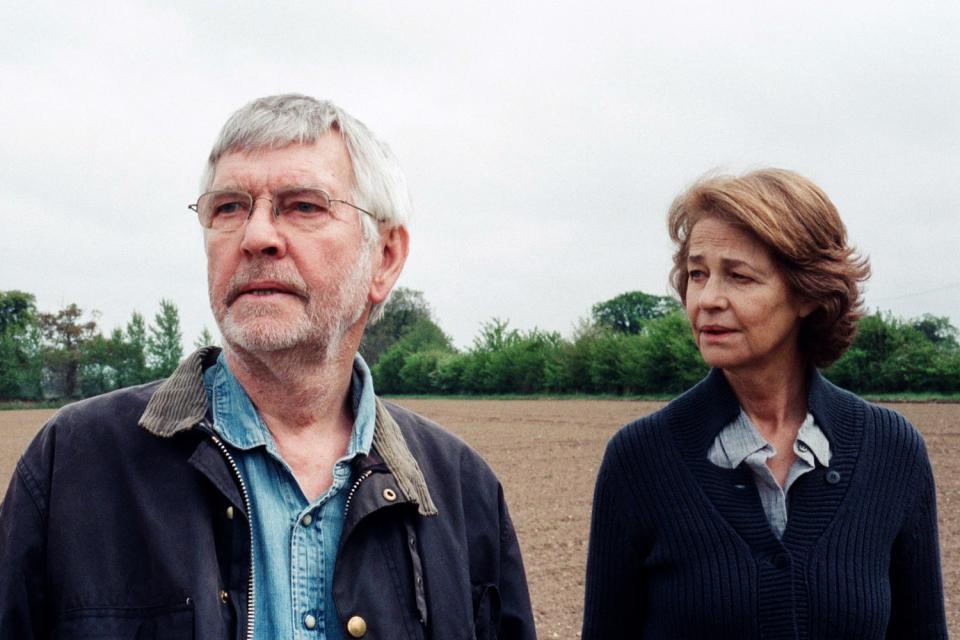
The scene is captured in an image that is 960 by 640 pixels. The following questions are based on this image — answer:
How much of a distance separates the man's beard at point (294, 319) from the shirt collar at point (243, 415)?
4.8 inches

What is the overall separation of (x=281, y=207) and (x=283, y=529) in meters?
0.77

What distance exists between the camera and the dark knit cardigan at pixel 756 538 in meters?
2.35

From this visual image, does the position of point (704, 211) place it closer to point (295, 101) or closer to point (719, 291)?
point (719, 291)

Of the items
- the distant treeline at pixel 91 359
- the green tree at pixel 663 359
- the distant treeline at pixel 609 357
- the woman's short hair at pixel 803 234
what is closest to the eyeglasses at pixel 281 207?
the woman's short hair at pixel 803 234

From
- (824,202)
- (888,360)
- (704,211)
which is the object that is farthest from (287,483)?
(888,360)

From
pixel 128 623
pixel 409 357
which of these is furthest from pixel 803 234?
pixel 409 357

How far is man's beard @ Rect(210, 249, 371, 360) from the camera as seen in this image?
214cm

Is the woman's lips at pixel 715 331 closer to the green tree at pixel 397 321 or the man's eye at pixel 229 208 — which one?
the man's eye at pixel 229 208

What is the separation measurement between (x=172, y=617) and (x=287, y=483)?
1.30 ft

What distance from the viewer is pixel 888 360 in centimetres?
3775

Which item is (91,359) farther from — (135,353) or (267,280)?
(267,280)

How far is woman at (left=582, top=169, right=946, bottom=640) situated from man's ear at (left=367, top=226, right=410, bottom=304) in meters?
0.85

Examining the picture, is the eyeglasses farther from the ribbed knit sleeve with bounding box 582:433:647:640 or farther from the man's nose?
the ribbed knit sleeve with bounding box 582:433:647:640

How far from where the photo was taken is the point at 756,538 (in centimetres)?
241
